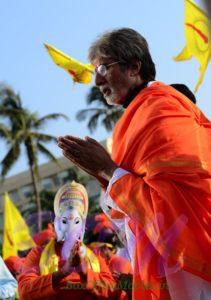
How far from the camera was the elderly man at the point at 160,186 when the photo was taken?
2.38 metres

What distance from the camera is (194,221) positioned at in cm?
238

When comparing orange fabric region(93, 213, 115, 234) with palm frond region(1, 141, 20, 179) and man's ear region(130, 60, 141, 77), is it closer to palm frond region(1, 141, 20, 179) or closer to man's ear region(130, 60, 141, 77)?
man's ear region(130, 60, 141, 77)

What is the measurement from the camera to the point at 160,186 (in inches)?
96.0

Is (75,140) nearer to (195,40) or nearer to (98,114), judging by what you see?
(195,40)

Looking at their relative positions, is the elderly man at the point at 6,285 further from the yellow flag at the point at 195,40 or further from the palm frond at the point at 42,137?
the palm frond at the point at 42,137

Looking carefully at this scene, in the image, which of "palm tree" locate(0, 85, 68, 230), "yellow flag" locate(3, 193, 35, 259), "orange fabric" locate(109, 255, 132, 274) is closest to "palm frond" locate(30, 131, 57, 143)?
"palm tree" locate(0, 85, 68, 230)

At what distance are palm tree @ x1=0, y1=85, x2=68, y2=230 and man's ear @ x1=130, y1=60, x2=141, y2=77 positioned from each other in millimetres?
36743

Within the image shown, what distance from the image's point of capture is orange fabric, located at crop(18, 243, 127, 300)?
4.69 metres

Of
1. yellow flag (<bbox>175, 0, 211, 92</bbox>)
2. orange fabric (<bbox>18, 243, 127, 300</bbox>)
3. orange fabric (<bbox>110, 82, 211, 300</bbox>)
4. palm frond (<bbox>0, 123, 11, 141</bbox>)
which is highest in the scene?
orange fabric (<bbox>110, 82, 211, 300</bbox>)

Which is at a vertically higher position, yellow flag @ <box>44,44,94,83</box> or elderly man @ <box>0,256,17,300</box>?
yellow flag @ <box>44,44,94,83</box>

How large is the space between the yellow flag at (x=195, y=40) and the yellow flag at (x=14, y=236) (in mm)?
7427

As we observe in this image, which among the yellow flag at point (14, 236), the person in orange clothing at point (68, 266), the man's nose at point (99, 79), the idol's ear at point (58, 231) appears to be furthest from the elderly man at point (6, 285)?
the yellow flag at point (14, 236)

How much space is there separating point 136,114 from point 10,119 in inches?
1547

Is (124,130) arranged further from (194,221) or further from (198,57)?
(198,57)
